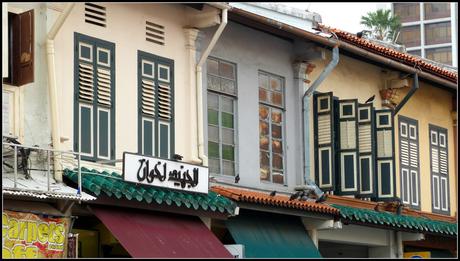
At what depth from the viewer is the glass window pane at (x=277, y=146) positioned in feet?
72.0

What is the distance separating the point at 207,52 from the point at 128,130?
1.94 metres

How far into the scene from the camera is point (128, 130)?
1848 centimetres

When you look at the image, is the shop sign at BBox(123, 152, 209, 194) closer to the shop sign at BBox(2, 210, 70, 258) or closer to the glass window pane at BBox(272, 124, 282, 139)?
the shop sign at BBox(2, 210, 70, 258)

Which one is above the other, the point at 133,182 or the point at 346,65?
the point at 346,65

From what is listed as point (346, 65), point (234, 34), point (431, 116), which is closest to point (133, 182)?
point (234, 34)

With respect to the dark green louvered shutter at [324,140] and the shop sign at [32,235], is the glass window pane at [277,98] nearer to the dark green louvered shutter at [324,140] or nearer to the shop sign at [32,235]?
the dark green louvered shutter at [324,140]

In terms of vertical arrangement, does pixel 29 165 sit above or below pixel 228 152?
below

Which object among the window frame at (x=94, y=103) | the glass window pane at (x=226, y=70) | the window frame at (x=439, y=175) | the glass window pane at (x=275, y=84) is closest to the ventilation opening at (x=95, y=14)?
the window frame at (x=94, y=103)

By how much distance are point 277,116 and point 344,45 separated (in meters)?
1.74

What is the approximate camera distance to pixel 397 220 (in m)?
22.9

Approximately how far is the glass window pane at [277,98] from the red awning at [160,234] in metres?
3.79

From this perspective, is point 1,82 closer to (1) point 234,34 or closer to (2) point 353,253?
(1) point 234,34

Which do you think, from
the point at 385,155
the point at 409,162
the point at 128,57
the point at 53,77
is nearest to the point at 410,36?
the point at 409,162

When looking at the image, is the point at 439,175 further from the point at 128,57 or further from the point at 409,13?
the point at 409,13
